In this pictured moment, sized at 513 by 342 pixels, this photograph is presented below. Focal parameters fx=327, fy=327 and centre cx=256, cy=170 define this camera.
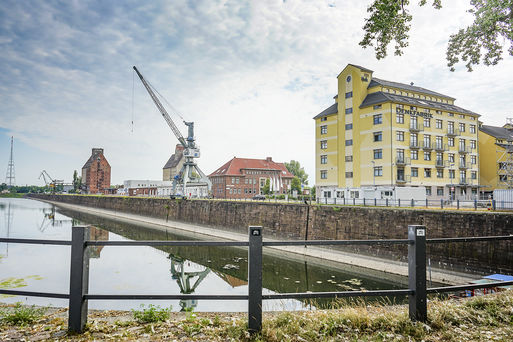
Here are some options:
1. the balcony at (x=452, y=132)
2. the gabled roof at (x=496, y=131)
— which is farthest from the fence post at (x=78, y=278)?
the gabled roof at (x=496, y=131)

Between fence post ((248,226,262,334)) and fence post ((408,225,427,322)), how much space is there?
2037mm

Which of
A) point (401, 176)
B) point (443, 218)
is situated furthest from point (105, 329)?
point (401, 176)

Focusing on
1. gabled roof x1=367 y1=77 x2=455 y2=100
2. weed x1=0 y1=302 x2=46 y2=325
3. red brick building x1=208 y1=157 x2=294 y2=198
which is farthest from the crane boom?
weed x1=0 y1=302 x2=46 y2=325

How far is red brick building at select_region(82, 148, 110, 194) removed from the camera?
149625mm

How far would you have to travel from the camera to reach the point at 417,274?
431cm

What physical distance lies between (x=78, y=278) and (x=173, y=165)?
141 meters

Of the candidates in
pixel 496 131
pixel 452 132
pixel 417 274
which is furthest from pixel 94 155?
pixel 417 274

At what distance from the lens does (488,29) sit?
12812 millimetres

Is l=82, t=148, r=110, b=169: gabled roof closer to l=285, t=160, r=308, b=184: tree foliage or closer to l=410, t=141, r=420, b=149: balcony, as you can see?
l=285, t=160, r=308, b=184: tree foliage

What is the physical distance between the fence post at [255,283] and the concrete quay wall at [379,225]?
17.9 m

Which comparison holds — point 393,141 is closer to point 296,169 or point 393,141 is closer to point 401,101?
point 401,101

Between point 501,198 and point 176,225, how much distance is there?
136 ft

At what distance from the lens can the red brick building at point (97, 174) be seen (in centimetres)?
14962

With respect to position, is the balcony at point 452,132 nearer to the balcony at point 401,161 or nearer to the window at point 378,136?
the balcony at point 401,161
